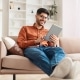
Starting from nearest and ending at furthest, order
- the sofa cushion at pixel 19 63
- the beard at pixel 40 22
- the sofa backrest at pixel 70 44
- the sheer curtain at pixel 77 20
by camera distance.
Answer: the sofa cushion at pixel 19 63 < the beard at pixel 40 22 < the sofa backrest at pixel 70 44 < the sheer curtain at pixel 77 20

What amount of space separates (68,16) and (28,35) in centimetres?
289

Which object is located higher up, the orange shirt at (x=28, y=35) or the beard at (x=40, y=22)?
the beard at (x=40, y=22)

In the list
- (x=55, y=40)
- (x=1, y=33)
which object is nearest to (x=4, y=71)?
(x=55, y=40)

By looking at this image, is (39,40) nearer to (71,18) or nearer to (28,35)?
(28,35)

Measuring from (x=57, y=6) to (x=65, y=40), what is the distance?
95.7 inches

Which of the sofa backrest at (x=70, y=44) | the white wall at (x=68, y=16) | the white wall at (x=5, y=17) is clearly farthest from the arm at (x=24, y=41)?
the white wall at (x=68, y=16)

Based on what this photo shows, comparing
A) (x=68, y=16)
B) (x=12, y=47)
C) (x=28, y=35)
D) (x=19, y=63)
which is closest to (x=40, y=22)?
(x=28, y=35)

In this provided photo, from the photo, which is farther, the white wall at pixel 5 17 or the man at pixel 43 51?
the white wall at pixel 5 17

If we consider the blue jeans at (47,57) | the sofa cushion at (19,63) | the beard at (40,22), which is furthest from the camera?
the beard at (40,22)

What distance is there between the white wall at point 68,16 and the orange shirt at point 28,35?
267cm

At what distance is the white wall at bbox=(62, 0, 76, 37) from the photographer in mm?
5289

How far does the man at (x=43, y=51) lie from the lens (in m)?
1.54

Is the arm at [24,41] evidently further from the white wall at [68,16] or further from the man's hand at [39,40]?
the white wall at [68,16]

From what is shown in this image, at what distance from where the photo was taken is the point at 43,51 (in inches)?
86.0
